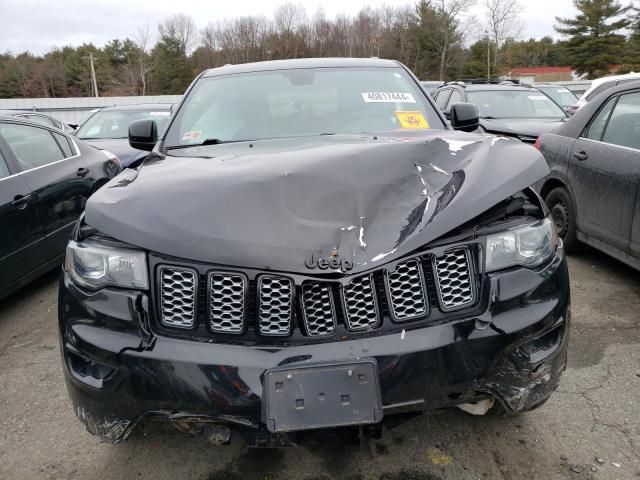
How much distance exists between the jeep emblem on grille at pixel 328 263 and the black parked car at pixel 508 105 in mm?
6976

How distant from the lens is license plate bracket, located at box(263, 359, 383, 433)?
161cm

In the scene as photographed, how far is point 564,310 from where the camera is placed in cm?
192

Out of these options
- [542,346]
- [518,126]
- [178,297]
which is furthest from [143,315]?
[518,126]

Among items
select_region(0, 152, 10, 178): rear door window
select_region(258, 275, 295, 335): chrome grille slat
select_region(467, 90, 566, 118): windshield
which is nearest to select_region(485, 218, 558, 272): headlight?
select_region(258, 275, 295, 335): chrome grille slat

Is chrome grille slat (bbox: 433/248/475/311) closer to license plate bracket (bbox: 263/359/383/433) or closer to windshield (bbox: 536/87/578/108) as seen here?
license plate bracket (bbox: 263/359/383/433)

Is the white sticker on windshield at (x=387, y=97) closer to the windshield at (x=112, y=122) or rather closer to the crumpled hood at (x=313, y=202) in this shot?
the crumpled hood at (x=313, y=202)

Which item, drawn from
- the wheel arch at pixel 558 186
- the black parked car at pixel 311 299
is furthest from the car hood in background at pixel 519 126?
the black parked car at pixel 311 299

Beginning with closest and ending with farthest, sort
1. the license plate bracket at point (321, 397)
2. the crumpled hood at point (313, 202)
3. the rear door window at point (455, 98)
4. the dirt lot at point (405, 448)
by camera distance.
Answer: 1. the license plate bracket at point (321, 397)
2. the crumpled hood at point (313, 202)
3. the dirt lot at point (405, 448)
4. the rear door window at point (455, 98)

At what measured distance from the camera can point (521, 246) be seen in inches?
73.0

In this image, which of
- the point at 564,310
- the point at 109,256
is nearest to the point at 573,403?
the point at 564,310

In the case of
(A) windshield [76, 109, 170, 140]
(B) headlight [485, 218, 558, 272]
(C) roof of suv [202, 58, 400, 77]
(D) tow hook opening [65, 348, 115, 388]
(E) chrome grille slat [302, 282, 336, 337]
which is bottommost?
(D) tow hook opening [65, 348, 115, 388]

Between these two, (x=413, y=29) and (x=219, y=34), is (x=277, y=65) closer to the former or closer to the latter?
(x=413, y=29)

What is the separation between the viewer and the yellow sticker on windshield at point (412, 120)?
3.01m

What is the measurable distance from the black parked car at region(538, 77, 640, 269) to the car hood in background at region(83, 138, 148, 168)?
4870 millimetres
